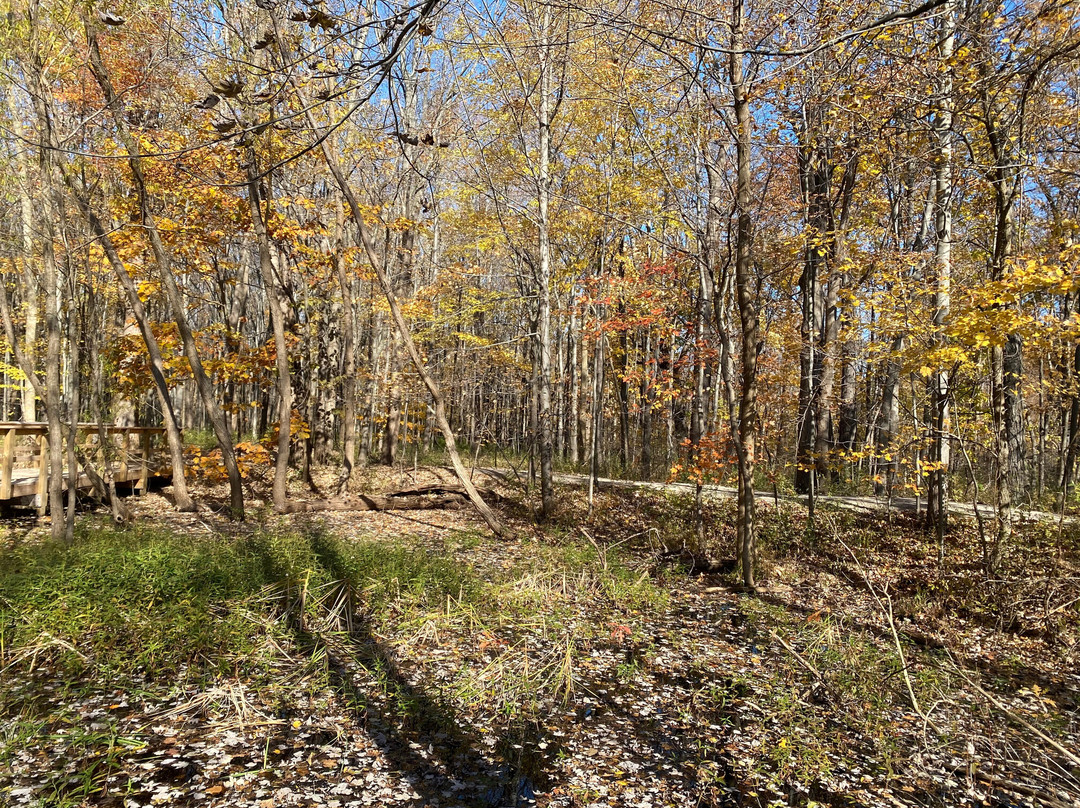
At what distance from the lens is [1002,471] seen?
817 centimetres

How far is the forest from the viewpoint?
416 centimetres

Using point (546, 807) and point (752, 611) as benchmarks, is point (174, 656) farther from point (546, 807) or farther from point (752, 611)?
point (752, 611)

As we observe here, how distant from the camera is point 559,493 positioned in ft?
43.0

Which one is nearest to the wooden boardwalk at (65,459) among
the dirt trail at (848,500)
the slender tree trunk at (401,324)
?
the slender tree trunk at (401,324)

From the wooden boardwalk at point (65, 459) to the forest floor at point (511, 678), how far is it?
91 cm

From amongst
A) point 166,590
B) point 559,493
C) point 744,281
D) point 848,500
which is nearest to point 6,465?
point 166,590

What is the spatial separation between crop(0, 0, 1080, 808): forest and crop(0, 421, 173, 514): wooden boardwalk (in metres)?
0.09

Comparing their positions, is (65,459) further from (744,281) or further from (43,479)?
(744,281)

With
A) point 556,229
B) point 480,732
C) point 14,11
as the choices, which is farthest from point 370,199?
point 480,732

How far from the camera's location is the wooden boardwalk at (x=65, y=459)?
903 centimetres

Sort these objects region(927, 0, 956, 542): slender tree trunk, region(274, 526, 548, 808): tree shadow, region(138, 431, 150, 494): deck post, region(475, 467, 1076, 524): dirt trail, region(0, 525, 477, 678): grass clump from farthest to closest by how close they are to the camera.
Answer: region(138, 431, 150, 494): deck post
region(475, 467, 1076, 524): dirt trail
region(927, 0, 956, 542): slender tree trunk
region(0, 525, 477, 678): grass clump
region(274, 526, 548, 808): tree shadow

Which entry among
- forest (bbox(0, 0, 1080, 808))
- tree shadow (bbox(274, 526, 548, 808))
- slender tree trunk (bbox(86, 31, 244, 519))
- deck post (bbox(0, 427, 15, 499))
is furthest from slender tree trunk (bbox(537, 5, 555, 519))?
deck post (bbox(0, 427, 15, 499))

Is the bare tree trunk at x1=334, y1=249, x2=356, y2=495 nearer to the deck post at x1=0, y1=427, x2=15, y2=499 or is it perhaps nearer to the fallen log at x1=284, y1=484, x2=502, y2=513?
the fallen log at x1=284, y1=484, x2=502, y2=513

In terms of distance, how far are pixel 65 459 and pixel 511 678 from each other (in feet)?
30.9
